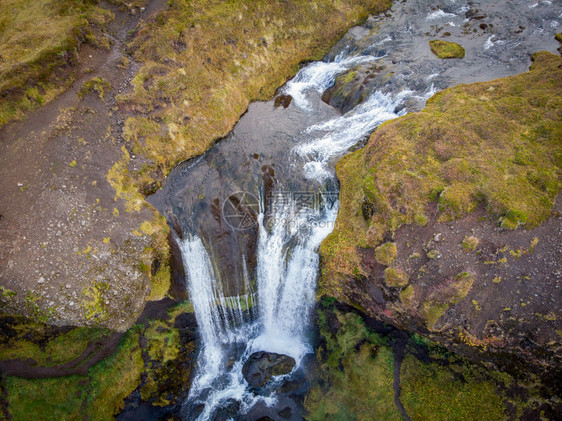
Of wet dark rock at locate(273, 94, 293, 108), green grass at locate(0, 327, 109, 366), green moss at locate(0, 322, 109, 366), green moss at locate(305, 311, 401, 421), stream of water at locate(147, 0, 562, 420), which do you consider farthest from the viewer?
wet dark rock at locate(273, 94, 293, 108)

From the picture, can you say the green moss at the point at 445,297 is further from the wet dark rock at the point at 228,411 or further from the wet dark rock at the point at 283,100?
the wet dark rock at the point at 283,100

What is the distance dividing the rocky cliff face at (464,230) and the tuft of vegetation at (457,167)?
2.6 inches

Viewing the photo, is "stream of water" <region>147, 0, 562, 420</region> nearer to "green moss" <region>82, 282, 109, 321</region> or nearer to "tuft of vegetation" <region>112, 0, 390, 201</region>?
"tuft of vegetation" <region>112, 0, 390, 201</region>

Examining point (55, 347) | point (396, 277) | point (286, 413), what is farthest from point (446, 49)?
point (55, 347)

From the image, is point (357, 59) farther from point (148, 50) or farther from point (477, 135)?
point (148, 50)

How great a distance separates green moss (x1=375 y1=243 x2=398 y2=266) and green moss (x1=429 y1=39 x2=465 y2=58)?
22.5m

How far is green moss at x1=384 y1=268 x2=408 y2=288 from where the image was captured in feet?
50.5

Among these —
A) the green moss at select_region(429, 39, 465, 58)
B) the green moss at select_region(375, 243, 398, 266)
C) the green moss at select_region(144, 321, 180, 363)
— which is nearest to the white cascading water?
the green moss at select_region(144, 321, 180, 363)

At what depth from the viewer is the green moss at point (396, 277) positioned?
1540 cm

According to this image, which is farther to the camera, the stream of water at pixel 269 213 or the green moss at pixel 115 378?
the stream of water at pixel 269 213

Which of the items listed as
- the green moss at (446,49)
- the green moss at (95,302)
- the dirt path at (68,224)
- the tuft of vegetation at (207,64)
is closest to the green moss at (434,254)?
the dirt path at (68,224)

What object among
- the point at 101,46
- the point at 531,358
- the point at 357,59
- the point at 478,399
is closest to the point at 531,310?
the point at 531,358

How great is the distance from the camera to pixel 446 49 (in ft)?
89.8

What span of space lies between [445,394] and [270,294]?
40.5 feet
